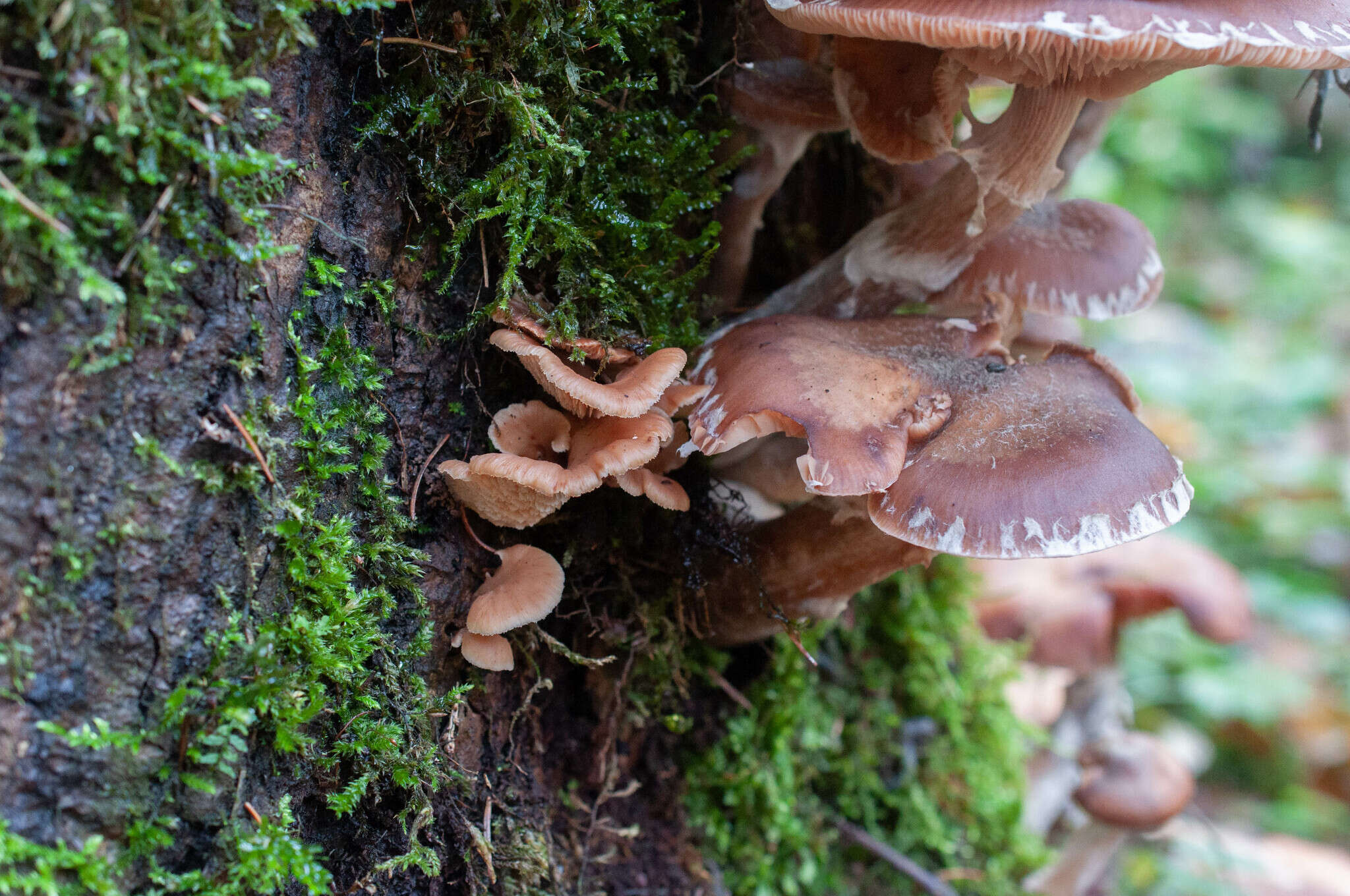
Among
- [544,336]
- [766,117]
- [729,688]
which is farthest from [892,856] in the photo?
[766,117]

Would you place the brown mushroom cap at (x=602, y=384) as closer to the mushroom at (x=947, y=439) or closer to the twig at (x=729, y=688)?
the mushroom at (x=947, y=439)

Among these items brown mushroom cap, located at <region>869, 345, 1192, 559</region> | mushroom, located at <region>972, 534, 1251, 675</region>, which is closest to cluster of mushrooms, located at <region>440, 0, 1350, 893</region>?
brown mushroom cap, located at <region>869, 345, 1192, 559</region>

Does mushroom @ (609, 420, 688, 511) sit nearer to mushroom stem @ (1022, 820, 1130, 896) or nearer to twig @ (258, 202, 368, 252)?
twig @ (258, 202, 368, 252)

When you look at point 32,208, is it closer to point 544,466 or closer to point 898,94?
point 544,466

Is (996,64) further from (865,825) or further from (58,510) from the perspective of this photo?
(865,825)

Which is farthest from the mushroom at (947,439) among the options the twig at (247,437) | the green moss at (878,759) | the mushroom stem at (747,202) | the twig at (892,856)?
the twig at (892,856)

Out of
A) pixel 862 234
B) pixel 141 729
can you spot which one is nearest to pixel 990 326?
pixel 862 234
